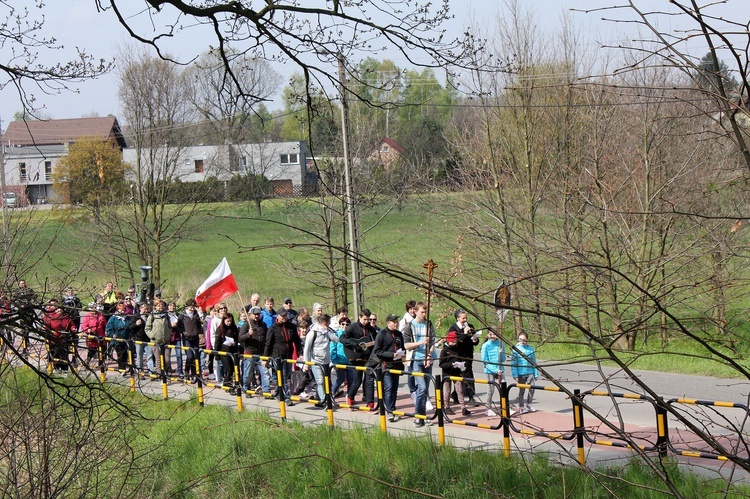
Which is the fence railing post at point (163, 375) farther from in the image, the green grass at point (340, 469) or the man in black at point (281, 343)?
the green grass at point (340, 469)

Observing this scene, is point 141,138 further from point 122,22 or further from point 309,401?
point 122,22

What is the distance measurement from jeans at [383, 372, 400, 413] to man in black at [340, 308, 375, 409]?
0.58 meters

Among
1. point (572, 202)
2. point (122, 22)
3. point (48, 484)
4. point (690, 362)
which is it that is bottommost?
point (690, 362)

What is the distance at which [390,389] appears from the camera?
14211 mm

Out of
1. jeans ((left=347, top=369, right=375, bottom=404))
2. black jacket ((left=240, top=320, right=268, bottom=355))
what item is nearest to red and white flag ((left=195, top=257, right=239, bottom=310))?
black jacket ((left=240, top=320, right=268, bottom=355))

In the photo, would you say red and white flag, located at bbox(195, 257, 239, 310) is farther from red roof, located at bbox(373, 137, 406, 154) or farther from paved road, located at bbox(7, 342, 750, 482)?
red roof, located at bbox(373, 137, 406, 154)

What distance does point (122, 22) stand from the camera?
23.2 feet

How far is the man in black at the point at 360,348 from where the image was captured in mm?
14898

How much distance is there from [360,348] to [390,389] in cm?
101

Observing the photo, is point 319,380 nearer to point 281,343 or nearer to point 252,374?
point 281,343

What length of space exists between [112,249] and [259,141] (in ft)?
35.8

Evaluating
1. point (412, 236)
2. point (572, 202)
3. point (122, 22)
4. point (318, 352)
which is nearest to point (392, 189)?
point (412, 236)

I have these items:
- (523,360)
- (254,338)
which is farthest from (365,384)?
(523,360)

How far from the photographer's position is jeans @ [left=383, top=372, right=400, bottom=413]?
1406 centimetres
